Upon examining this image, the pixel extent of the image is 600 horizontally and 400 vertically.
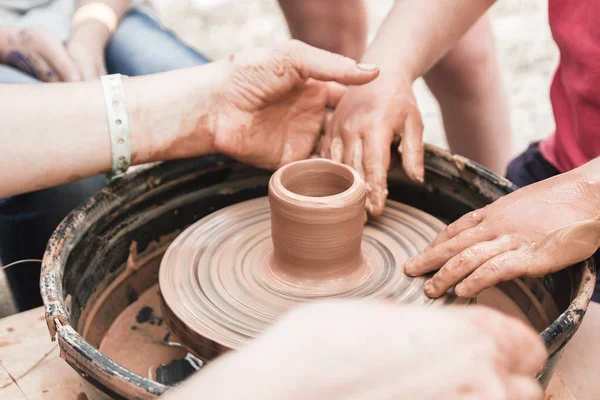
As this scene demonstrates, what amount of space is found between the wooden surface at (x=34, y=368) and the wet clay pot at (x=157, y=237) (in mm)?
78

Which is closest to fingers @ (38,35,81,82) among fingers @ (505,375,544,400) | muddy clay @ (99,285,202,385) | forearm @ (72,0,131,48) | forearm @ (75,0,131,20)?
forearm @ (72,0,131,48)

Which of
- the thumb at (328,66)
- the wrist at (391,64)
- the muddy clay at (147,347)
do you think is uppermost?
the thumb at (328,66)

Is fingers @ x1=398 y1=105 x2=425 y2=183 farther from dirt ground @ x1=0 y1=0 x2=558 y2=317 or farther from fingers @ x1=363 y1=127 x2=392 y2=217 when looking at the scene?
dirt ground @ x1=0 y1=0 x2=558 y2=317

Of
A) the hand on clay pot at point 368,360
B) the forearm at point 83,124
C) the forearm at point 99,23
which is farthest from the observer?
the forearm at point 99,23

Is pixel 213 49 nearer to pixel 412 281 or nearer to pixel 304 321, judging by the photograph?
pixel 412 281

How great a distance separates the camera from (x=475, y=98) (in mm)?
2096

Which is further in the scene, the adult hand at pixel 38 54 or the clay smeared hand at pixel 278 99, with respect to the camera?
the adult hand at pixel 38 54

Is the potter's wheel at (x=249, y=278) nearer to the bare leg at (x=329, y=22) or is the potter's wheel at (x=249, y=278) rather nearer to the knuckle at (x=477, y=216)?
the knuckle at (x=477, y=216)

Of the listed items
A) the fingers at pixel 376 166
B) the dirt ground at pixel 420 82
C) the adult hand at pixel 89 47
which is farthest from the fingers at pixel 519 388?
the dirt ground at pixel 420 82

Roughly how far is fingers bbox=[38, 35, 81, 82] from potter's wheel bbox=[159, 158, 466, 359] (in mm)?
647

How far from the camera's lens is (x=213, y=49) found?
12.3ft

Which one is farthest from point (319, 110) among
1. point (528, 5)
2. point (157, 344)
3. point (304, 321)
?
point (528, 5)

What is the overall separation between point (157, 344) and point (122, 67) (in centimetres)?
89

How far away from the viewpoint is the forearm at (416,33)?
1.44 meters
